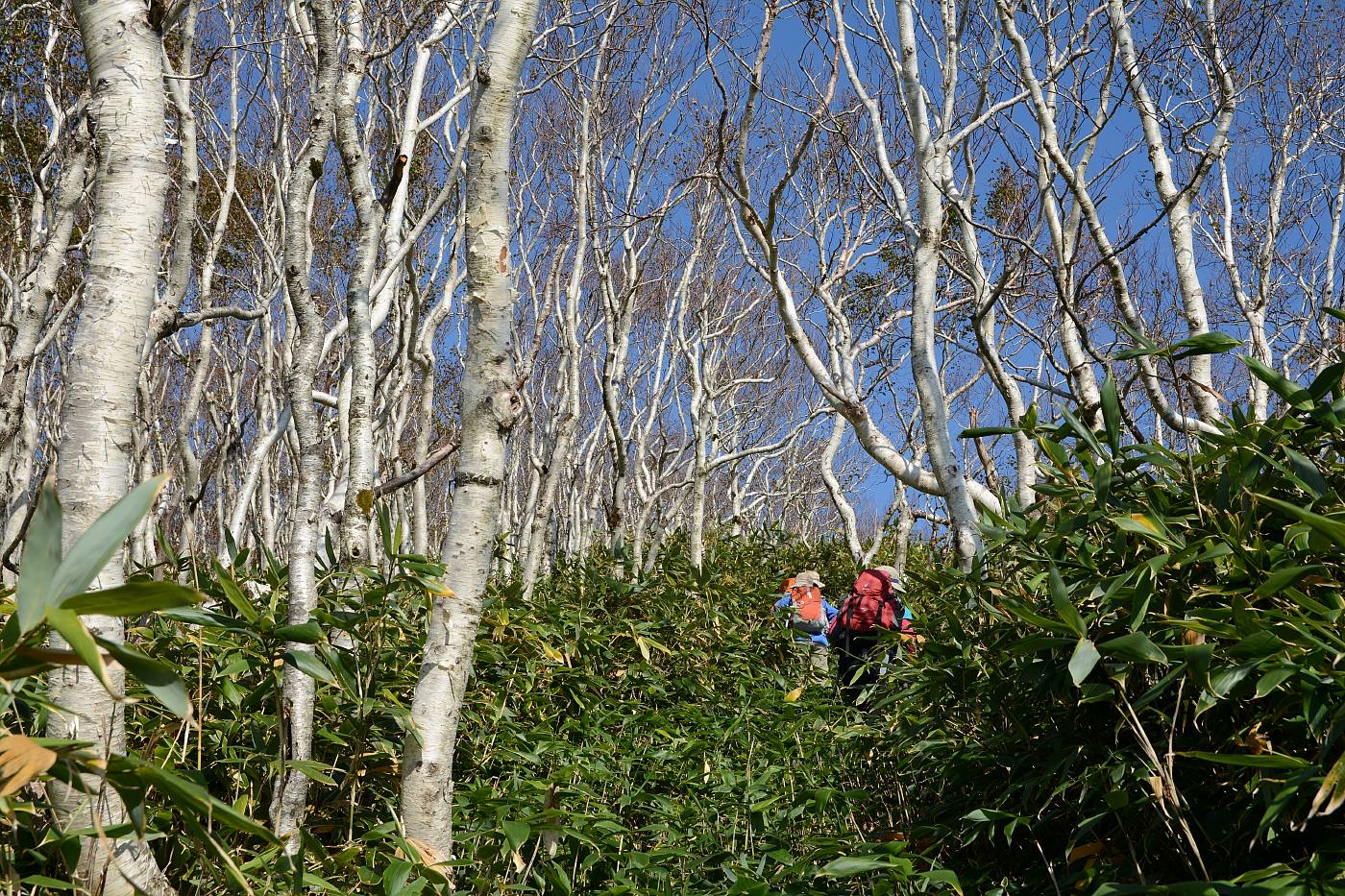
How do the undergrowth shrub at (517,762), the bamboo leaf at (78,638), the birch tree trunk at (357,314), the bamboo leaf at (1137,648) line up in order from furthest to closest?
the birch tree trunk at (357,314) → the undergrowth shrub at (517,762) → the bamboo leaf at (1137,648) → the bamboo leaf at (78,638)

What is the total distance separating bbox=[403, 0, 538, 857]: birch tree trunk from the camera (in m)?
2.67

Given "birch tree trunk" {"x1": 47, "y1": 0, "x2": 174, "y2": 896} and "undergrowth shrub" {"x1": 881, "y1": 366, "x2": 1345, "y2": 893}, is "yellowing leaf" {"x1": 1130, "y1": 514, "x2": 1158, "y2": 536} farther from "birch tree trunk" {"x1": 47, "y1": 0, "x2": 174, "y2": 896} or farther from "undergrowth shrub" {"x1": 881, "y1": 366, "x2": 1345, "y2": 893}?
"birch tree trunk" {"x1": 47, "y1": 0, "x2": 174, "y2": 896}

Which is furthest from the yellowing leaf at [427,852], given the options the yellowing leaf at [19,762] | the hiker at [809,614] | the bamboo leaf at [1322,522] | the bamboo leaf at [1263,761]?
the hiker at [809,614]

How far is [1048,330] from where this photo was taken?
43.7 feet

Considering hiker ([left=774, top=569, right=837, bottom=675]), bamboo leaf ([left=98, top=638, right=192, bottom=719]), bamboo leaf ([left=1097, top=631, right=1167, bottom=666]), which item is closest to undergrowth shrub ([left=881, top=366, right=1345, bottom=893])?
bamboo leaf ([left=1097, top=631, right=1167, bottom=666])

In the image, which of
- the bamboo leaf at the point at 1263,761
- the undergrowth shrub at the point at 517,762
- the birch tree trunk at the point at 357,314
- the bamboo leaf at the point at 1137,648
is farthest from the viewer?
the birch tree trunk at the point at 357,314

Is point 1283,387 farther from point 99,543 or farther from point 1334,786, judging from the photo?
point 99,543

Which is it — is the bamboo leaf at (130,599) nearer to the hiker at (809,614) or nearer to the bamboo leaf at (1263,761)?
the bamboo leaf at (1263,761)

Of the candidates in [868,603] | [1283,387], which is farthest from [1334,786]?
[868,603]

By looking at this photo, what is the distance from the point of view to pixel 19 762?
106 cm

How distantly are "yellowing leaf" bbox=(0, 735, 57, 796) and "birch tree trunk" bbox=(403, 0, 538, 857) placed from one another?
158 cm

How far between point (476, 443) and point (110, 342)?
3.10ft

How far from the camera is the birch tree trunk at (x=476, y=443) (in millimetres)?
2672

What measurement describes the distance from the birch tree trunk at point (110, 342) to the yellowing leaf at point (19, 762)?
3.48 feet
